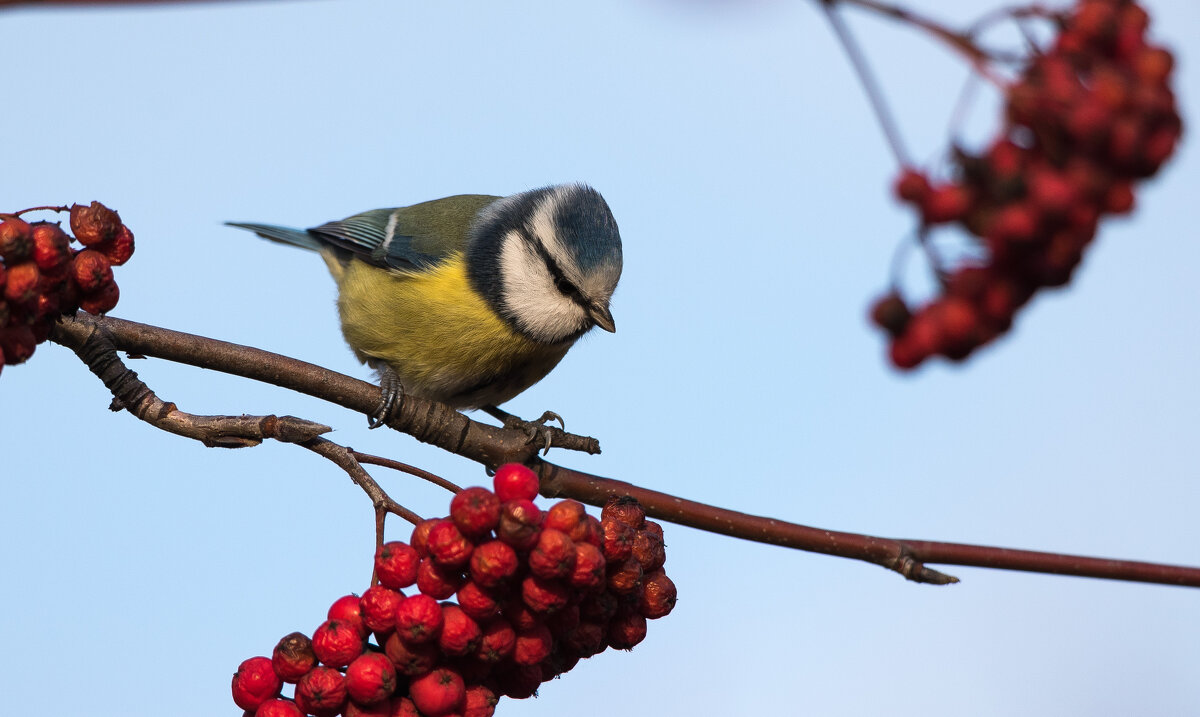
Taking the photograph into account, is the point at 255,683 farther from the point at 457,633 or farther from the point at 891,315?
the point at 891,315

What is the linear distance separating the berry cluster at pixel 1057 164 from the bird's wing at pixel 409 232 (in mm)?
3265

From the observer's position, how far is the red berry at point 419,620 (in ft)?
6.23

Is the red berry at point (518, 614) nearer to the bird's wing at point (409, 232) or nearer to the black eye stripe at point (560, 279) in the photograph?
the black eye stripe at point (560, 279)

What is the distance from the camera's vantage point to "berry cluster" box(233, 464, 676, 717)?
6.28ft

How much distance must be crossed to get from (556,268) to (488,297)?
0.28m

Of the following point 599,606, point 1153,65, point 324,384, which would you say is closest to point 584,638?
point 599,606

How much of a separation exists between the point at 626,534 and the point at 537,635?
25 cm

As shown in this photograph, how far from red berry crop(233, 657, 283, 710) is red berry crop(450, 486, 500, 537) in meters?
0.43

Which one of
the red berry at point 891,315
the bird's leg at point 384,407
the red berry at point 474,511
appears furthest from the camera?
the bird's leg at point 384,407

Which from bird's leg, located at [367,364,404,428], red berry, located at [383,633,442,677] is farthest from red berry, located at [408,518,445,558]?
bird's leg, located at [367,364,404,428]

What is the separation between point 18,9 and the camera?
2.92 feet

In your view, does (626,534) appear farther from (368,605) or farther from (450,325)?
(450,325)

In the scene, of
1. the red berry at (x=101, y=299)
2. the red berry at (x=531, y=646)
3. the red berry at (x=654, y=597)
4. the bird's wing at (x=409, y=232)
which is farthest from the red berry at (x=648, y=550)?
the bird's wing at (x=409, y=232)

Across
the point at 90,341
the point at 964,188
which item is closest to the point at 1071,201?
the point at 964,188
